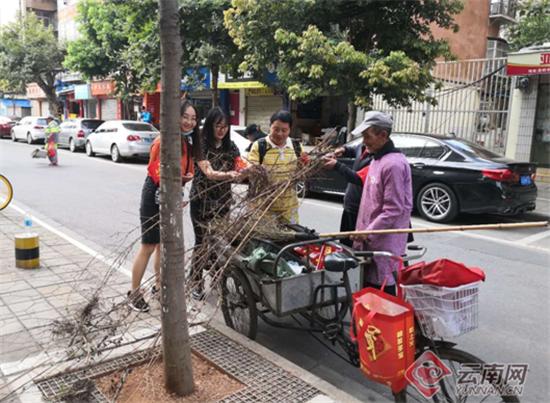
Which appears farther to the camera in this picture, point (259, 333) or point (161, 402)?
point (259, 333)

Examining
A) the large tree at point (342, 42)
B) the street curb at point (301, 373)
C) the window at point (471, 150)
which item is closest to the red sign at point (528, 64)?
the large tree at point (342, 42)

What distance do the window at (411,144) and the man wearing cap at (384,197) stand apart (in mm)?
5954

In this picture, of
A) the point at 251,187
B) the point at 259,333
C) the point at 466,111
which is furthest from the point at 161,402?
the point at 466,111

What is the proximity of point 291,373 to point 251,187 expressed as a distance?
1433 millimetres

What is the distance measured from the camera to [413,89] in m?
11.0

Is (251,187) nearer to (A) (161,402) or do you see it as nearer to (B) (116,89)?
(A) (161,402)

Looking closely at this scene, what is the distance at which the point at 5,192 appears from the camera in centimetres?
838

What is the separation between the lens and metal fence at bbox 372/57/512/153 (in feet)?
44.3

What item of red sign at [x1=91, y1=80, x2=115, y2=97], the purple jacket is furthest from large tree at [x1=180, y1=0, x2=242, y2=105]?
red sign at [x1=91, y1=80, x2=115, y2=97]

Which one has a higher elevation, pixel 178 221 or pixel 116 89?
pixel 116 89

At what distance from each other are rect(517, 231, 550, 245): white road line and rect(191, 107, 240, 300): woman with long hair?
5.01 m

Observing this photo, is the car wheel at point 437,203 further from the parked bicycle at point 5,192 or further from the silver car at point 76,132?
the silver car at point 76,132

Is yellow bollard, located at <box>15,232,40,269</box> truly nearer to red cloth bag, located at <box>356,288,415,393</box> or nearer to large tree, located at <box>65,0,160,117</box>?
red cloth bag, located at <box>356,288,415,393</box>

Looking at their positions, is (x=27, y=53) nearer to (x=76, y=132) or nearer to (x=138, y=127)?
(x=76, y=132)
